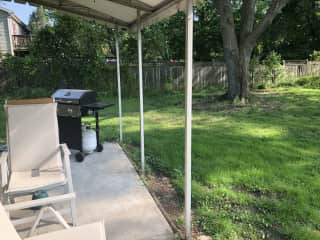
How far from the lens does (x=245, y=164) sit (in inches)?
155

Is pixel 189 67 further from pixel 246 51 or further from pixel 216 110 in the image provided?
pixel 246 51

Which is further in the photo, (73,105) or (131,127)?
(131,127)

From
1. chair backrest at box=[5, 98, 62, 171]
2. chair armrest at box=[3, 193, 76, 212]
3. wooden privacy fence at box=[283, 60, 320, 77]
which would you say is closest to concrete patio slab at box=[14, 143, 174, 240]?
chair backrest at box=[5, 98, 62, 171]

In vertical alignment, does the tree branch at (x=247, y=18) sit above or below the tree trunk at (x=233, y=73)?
above

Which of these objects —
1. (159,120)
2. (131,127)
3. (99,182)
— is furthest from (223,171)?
(159,120)

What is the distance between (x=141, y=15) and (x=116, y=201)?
2079mm

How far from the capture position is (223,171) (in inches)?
146

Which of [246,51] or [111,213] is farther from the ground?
[246,51]

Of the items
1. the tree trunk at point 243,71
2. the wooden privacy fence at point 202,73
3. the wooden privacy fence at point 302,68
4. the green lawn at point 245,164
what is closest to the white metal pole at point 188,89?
the green lawn at point 245,164

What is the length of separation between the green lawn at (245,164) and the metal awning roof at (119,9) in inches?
72.7

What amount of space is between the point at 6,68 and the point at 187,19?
1006 centimetres

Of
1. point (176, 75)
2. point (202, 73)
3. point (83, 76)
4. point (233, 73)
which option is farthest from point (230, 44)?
point (83, 76)

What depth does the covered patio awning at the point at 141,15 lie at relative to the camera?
2145 millimetres

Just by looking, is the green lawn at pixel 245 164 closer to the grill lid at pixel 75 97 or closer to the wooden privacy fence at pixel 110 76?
the grill lid at pixel 75 97
